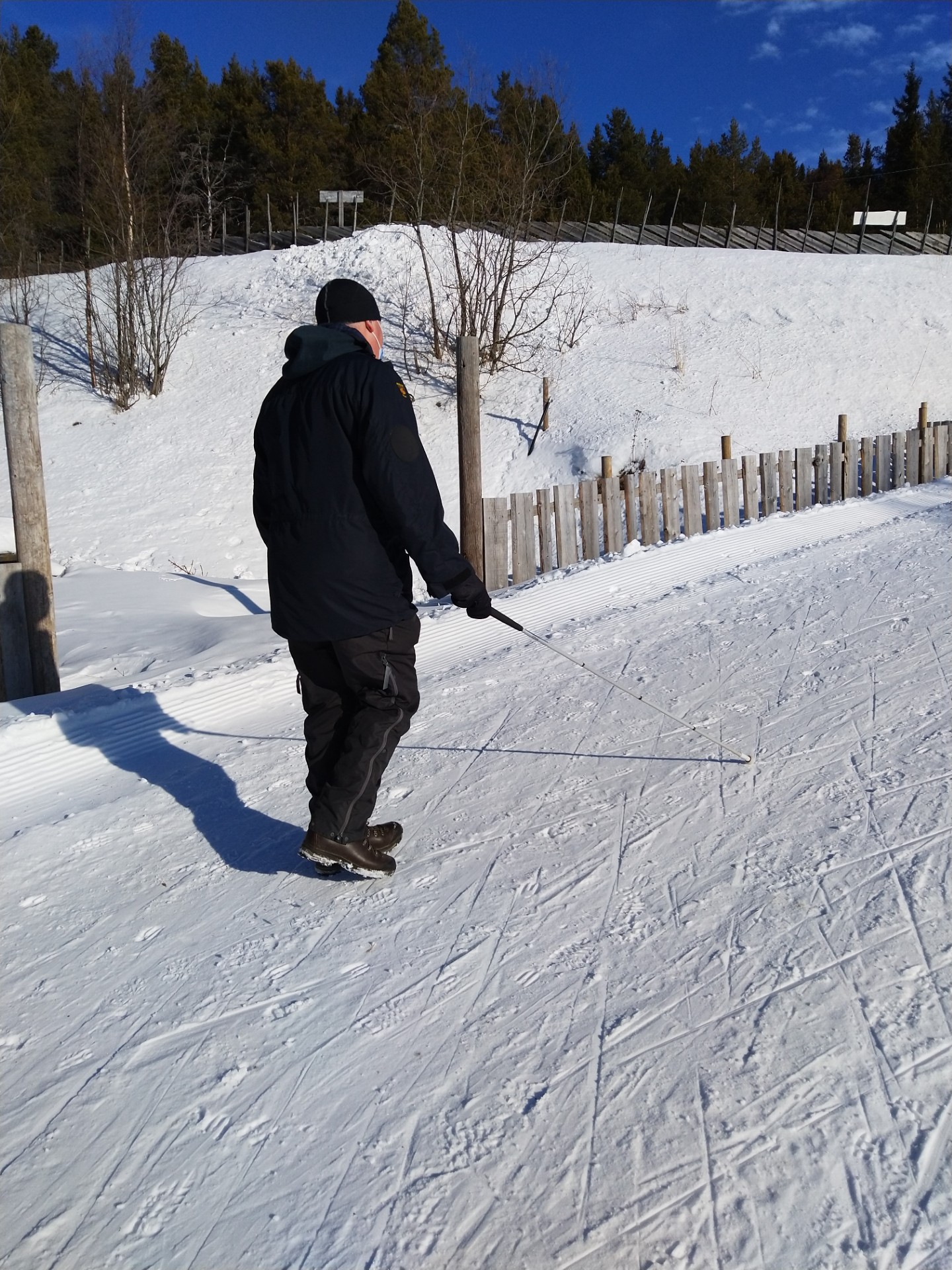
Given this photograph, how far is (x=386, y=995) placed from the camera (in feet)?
8.34

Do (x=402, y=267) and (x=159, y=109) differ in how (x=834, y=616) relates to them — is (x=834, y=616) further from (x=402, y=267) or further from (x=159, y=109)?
(x=159, y=109)

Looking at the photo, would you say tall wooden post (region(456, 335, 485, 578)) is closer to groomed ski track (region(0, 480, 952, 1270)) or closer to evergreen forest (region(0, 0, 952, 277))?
groomed ski track (region(0, 480, 952, 1270))

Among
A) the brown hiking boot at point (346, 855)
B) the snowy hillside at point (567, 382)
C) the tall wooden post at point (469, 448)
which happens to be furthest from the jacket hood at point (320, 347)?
the snowy hillside at point (567, 382)

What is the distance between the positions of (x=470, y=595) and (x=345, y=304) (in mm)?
961

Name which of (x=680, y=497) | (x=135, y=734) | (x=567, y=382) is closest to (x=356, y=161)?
(x=567, y=382)

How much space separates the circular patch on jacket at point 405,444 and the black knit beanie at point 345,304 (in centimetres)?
41

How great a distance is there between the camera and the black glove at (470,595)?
115 inches

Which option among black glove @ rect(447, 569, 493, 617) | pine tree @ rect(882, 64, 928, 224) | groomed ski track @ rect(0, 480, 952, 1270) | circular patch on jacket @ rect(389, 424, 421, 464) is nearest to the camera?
groomed ski track @ rect(0, 480, 952, 1270)

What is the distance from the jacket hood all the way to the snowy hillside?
12.0 metres

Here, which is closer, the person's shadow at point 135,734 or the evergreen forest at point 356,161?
the person's shadow at point 135,734

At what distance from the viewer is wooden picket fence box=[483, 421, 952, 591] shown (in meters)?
8.68

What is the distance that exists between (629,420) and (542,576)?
11211 millimetres

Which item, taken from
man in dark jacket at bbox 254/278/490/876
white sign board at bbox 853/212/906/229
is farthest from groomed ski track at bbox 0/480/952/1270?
white sign board at bbox 853/212/906/229

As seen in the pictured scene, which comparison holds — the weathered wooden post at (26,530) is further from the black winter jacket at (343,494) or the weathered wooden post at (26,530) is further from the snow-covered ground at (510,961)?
the black winter jacket at (343,494)
